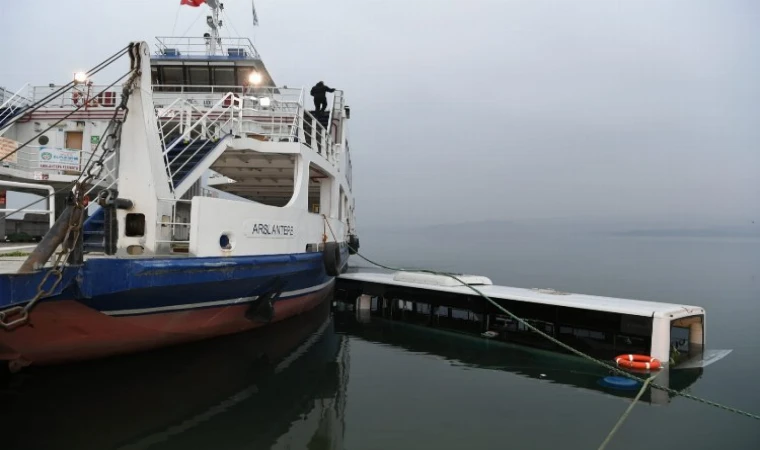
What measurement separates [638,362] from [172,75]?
1601 centimetres

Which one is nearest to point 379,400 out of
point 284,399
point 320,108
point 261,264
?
point 284,399

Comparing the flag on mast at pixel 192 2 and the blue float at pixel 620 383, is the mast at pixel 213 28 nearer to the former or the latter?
the flag on mast at pixel 192 2

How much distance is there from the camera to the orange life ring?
27.9 feet

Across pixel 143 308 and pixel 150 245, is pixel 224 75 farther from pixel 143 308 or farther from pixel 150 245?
pixel 143 308

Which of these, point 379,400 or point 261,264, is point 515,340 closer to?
point 379,400

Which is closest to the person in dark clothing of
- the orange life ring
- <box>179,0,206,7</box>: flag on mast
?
<box>179,0,206,7</box>: flag on mast

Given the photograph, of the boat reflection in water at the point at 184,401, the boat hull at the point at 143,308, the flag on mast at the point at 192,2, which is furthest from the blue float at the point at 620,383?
the flag on mast at the point at 192,2

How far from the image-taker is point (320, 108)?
16.9 m

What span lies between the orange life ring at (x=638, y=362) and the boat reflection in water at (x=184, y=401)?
521 centimetres

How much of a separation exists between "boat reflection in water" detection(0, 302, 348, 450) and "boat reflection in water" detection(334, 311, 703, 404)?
2.50 m

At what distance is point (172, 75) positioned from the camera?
15867 mm

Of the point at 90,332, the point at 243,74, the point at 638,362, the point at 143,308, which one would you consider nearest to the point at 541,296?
the point at 638,362

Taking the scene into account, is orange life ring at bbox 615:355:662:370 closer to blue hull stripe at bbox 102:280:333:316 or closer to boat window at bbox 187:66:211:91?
blue hull stripe at bbox 102:280:333:316

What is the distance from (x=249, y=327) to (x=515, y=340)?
610 centimetres
